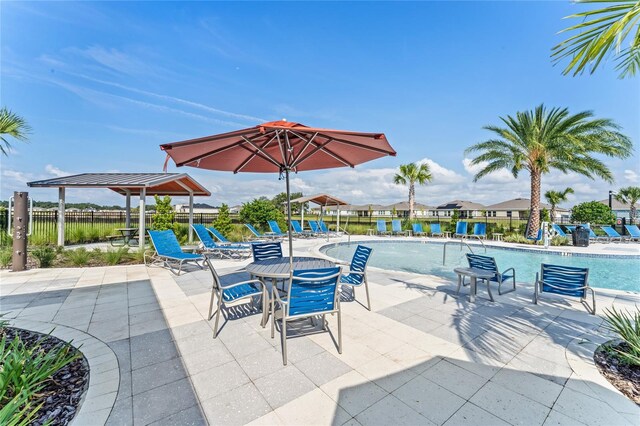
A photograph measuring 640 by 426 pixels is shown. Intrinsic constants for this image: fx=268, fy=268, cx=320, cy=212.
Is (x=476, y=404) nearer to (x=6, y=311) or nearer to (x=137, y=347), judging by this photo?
(x=137, y=347)

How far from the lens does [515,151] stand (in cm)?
1464

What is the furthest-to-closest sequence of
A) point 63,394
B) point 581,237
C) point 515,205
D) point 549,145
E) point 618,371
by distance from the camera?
point 515,205, point 549,145, point 581,237, point 618,371, point 63,394

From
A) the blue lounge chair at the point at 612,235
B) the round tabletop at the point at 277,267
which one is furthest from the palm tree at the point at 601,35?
the blue lounge chair at the point at 612,235

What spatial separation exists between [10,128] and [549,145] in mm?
20757

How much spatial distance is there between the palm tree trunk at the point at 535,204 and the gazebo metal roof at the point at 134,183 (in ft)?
55.0

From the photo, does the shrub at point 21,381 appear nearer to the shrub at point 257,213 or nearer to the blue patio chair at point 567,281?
the blue patio chair at point 567,281

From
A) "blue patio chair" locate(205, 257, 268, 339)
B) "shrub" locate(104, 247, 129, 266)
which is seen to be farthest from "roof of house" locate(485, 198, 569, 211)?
"shrub" locate(104, 247, 129, 266)

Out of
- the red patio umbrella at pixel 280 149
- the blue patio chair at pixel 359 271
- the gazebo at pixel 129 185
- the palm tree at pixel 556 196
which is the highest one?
the palm tree at pixel 556 196

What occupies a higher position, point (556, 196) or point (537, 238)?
point (556, 196)

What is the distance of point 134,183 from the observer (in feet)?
30.8

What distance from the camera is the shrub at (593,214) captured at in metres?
17.6

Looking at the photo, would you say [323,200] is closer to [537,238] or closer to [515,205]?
[537,238]

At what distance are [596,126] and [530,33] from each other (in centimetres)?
1048

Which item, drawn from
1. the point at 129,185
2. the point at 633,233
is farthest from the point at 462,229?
the point at 129,185
